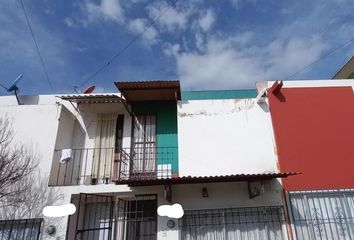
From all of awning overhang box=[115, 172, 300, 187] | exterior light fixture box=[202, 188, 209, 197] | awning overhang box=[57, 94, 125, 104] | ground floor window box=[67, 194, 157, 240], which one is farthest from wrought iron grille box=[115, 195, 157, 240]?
awning overhang box=[57, 94, 125, 104]

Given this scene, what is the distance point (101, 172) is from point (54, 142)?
1.87 m

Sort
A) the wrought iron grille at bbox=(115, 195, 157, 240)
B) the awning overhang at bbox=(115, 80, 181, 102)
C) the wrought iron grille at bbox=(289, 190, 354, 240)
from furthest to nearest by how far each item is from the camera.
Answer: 1. the awning overhang at bbox=(115, 80, 181, 102)
2. the wrought iron grille at bbox=(115, 195, 157, 240)
3. the wrought iron grille at bbox=(289, 190, 354, 240)

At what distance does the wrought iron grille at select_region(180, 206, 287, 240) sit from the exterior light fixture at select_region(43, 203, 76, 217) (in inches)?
120

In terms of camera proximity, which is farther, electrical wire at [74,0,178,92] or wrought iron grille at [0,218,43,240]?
electrical wire at [74,0,178,92]

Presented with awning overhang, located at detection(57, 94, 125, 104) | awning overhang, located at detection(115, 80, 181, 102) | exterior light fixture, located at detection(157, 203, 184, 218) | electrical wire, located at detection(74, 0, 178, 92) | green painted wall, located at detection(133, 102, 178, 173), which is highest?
electrical wire, located at detection(74, 0, 178, 92)

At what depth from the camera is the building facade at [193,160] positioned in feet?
25.3

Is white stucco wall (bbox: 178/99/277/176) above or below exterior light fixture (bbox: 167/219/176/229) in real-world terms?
above

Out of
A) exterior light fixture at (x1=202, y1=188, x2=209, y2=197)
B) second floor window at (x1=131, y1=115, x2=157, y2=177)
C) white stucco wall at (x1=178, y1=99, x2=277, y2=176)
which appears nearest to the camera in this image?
exterior light fixture at (x1=202, y1=188, x2=209, y2=197)

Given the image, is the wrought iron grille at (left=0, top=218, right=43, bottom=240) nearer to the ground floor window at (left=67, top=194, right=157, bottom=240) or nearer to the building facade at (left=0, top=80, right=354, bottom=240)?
the building facade at (left=0, top=80, right=354, bottom=240)

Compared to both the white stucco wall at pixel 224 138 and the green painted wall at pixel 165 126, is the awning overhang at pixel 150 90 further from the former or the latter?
the white stucco wall at pixel 224 138

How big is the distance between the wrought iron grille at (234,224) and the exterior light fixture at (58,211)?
3.04 m

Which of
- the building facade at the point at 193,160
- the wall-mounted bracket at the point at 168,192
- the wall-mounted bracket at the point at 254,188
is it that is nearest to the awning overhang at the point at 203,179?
the building facade at the point at 193,160

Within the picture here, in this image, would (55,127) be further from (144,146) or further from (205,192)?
(205,192)

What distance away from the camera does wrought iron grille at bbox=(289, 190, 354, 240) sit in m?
7.57
